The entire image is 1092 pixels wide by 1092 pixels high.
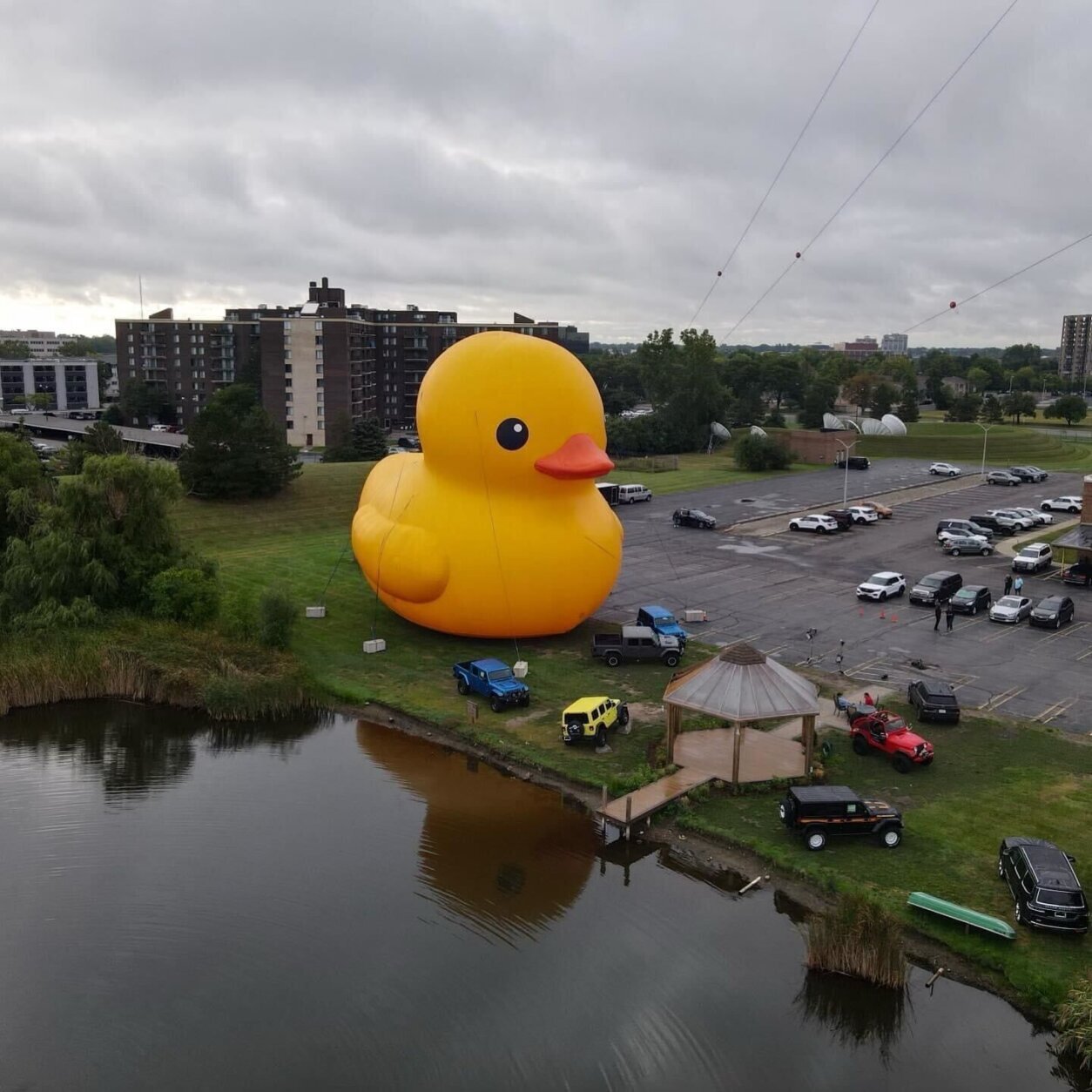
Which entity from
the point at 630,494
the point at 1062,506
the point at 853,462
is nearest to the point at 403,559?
the point at 630,494

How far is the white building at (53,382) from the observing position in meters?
138

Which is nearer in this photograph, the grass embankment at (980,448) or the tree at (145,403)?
the grass embankment at (980,448)

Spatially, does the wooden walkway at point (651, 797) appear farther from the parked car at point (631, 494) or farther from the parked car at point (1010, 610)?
the parked car at point (631, 494)

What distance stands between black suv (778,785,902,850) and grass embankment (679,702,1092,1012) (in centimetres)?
21

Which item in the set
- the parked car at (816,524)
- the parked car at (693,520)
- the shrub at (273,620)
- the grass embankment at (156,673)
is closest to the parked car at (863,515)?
the parked car at (816,524)

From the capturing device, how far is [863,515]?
51.6m

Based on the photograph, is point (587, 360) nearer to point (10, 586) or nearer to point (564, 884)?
point (10, 586)

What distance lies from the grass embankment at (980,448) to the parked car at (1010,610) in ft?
158

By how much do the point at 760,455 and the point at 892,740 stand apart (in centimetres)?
5263

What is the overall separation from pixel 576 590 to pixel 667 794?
8723 millimetres

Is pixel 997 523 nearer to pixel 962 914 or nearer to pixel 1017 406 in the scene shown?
pixel 962 914

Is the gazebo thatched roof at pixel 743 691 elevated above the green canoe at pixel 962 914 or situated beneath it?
elevated above

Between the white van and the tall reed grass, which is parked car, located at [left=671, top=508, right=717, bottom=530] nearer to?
the white van

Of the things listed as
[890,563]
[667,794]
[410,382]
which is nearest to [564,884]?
[667,794]
